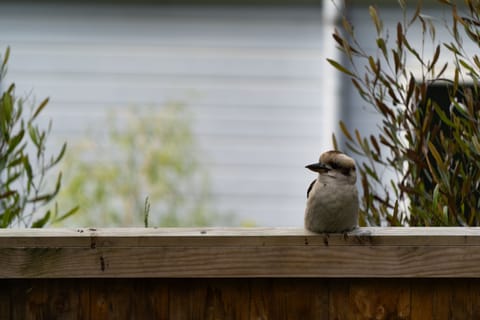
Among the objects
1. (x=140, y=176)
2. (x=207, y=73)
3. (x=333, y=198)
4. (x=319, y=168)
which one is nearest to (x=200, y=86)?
(x=207, y=73)

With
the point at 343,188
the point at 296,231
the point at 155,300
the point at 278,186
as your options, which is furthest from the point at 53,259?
the point at 278,186

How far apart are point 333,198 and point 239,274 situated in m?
0.39

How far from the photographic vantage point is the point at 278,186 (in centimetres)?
708

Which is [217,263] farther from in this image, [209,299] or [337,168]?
[337,168]

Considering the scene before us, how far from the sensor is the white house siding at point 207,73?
7.10 m

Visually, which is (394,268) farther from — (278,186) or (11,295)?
(278,186)

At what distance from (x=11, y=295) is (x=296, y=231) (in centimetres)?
81

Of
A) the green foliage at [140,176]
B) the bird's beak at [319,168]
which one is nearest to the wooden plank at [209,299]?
the bird's beak at [319,168]

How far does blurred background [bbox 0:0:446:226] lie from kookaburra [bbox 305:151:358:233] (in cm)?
432

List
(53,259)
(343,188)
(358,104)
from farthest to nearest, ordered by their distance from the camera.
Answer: (358,104) → (343,188) → (53,259)

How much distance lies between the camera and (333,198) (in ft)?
8.30

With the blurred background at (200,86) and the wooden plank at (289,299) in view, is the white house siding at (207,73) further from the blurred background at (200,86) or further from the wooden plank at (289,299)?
the wooden plank at (289,299)

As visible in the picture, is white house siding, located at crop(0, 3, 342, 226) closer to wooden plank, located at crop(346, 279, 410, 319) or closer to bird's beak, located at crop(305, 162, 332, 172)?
bird's beak, located at crop(305, 162, 332, 172)

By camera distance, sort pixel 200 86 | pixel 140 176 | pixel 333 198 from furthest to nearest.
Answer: pixel 200 86
pixel 140 176
pixel 333 198
